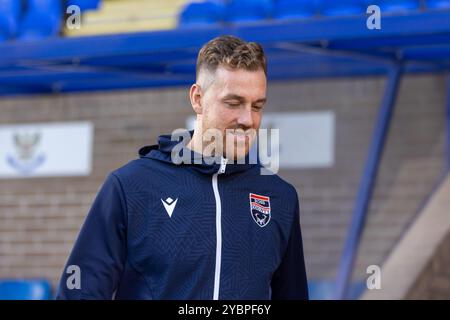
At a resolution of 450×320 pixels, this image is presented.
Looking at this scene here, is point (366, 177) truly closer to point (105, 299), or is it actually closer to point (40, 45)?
point (40, 45)

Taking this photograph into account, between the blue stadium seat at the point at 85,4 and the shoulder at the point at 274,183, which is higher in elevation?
the blue stadium seat at the point at 85,4

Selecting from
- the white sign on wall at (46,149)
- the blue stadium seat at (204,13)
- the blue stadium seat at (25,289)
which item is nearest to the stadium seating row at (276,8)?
the blue stadium seat at (204,13)

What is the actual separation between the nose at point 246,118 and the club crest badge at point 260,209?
0.81 feet

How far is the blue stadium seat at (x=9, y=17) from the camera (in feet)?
28.4

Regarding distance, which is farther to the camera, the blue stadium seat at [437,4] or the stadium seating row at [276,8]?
the stadium seating row at [276,8]

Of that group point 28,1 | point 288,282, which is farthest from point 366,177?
point 288,282

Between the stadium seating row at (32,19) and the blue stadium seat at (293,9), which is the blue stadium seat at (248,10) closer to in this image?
the blue stadium seat at (293,9)

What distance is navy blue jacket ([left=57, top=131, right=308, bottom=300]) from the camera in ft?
8.86

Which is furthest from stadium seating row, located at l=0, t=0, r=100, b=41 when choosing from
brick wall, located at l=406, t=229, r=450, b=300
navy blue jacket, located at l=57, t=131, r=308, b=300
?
navy blue jacket, located at l=57, t=131, r=308, b=300

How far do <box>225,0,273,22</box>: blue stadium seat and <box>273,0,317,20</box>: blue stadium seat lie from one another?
7 centimetres

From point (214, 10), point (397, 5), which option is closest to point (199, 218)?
point (397, 5)

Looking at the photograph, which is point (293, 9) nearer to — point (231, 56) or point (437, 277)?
point (437, 277)

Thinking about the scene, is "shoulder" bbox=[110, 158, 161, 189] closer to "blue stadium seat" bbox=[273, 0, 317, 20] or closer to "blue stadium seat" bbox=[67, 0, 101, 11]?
"blue stadium seat" bbox=[273, 0, 317, 20]

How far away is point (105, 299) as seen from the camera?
2.65 metres
